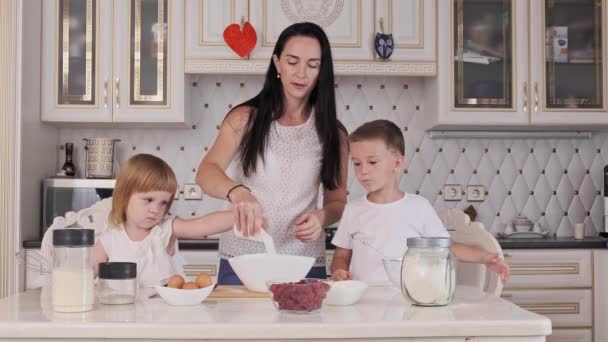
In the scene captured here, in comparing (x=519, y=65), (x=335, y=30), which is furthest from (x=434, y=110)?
(x=335, y=30)

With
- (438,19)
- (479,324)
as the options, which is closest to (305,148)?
(479,324)

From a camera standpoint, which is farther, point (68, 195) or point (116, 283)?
point (68, 195)

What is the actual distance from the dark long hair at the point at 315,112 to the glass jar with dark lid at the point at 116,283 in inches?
26.7

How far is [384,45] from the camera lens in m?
3.71

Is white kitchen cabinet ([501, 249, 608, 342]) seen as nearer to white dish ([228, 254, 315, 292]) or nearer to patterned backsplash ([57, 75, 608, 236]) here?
patterned backsplash ([57, 75, 608, 236])

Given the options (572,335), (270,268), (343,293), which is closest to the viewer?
(343,293)

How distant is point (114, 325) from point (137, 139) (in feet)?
8.61

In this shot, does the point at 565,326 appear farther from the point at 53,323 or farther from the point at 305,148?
the point at 53,323

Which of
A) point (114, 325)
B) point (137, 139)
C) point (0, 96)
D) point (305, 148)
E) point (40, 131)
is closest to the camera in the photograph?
point (114, 325)

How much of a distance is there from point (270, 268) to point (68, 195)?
2.09 meters

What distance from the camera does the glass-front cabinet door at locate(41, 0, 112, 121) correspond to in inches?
146

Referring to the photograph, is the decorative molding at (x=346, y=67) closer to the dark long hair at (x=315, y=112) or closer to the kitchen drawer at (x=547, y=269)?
the kitchen drawer at (x=547, y=269)

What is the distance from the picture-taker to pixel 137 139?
4004 mm

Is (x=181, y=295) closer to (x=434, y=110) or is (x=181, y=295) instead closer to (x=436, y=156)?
(x=434, y=110)
